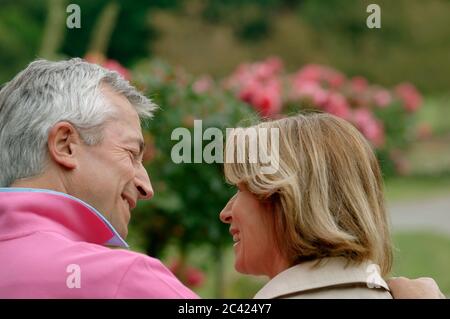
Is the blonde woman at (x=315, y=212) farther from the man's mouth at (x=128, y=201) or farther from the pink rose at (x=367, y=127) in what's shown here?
the pink rose at (x=367, y=127)

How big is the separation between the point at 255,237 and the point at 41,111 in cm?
44

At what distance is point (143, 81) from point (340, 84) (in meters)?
2.21

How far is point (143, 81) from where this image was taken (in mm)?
4316

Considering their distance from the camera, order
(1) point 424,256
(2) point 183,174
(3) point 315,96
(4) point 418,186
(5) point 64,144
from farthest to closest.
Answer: (4) point 418,186 → (1) point 424,256 → (3) point 315,96 → (2) point 183,174 → (5) point 64,144

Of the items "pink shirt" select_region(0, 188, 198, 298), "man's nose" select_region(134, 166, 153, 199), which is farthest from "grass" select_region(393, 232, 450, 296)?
"pink shirt" select_region(0, 188, 198, 298)

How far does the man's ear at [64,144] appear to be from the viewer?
66.0 inches

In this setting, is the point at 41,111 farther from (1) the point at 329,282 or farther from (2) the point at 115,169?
(1) the point at 329,282

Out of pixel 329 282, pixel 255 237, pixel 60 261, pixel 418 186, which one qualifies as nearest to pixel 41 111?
pixel 60 261

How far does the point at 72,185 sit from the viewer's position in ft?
5.62

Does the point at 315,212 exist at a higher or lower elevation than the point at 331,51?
lower

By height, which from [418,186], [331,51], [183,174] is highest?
[331,51]

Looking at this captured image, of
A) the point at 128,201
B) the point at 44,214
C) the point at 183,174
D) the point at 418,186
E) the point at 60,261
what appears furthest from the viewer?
the point at 418,186

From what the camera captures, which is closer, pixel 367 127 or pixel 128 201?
pixel 128 201

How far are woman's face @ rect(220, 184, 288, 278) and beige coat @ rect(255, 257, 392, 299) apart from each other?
61 mm
